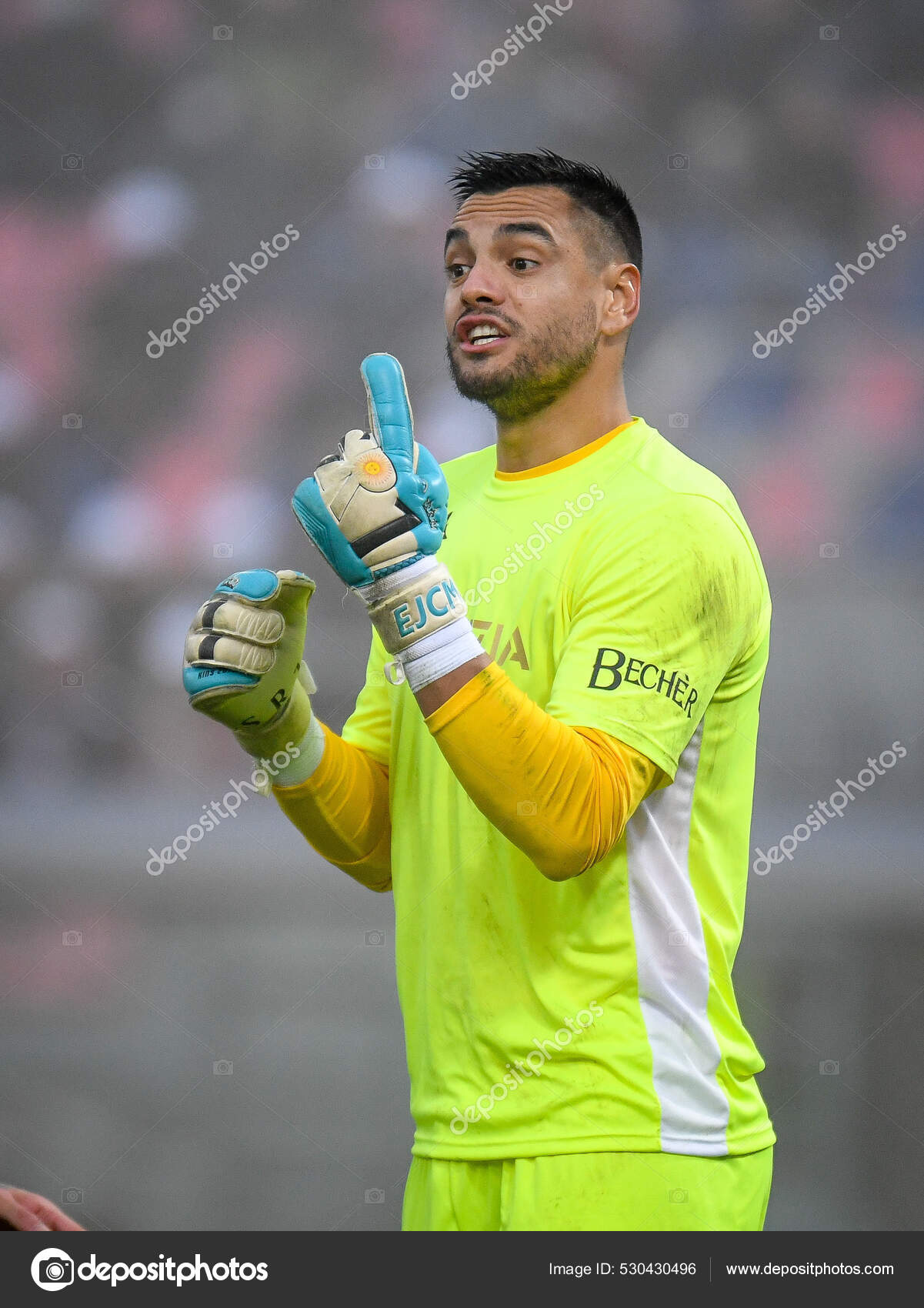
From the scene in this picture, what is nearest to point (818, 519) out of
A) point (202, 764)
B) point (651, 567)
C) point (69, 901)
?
point (202, 764)

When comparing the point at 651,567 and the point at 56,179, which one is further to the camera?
the point at 56,179

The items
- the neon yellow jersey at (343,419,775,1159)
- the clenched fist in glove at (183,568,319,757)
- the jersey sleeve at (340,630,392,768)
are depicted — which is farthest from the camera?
the jersey sleeve at (340,630,392,768)

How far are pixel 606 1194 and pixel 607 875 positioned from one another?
34cm

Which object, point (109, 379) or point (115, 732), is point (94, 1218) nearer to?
point (115, 732)

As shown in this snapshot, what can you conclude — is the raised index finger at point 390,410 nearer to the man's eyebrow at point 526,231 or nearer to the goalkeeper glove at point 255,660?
the goalkeeper glove at point 255,660

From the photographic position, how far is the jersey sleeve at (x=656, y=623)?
153 cm

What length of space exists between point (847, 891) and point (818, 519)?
3.96ft

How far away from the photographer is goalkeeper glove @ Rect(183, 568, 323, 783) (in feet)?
5.44

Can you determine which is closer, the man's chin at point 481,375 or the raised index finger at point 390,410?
the raised index finger at point 390,410

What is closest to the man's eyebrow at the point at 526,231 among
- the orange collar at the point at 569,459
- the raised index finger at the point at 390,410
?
the orange collar at the point at 569,459

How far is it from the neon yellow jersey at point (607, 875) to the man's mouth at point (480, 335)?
189 mm

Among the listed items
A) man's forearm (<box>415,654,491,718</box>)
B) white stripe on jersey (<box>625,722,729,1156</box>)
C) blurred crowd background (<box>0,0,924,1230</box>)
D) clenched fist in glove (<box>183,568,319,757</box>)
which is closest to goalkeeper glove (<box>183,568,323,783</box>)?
clenched fist in glove (<box>183,568,319,757</box>)

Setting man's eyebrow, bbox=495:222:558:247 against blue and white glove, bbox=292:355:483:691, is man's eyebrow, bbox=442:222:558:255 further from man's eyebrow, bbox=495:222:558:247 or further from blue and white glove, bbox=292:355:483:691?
blue and white glove, bbox=292:355:483:691

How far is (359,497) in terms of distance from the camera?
1.48 m
